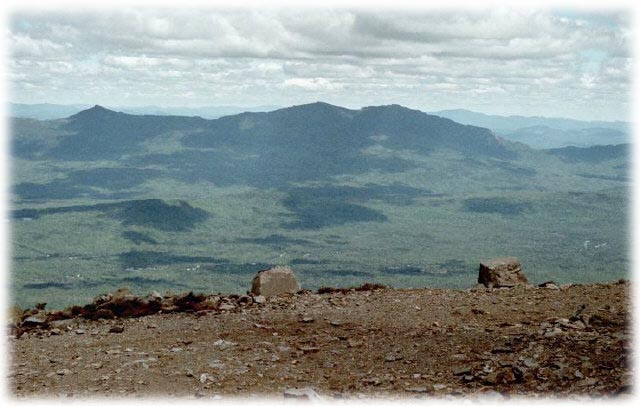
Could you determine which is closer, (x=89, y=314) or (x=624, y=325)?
(x=624, y=325)

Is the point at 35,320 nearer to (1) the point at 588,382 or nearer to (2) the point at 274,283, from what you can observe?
(2) the point at 274,283

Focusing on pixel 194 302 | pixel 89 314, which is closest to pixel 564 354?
pixel 194 302

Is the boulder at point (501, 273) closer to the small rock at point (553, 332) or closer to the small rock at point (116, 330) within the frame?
the small rock at point (553, 332)

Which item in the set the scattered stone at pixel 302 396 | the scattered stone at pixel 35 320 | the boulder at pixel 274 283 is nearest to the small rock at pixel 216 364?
the scattered stone at pixel 302 396

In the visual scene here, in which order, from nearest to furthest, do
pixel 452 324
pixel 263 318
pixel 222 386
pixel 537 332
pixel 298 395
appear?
pixel 298 395 → pixel 222 386 → pixel 537 332 → pixel 452 324 → pixel 263 318

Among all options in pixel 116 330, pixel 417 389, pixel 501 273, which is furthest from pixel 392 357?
pixel 501 273

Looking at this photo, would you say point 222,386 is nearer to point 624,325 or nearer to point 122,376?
point 122,376
